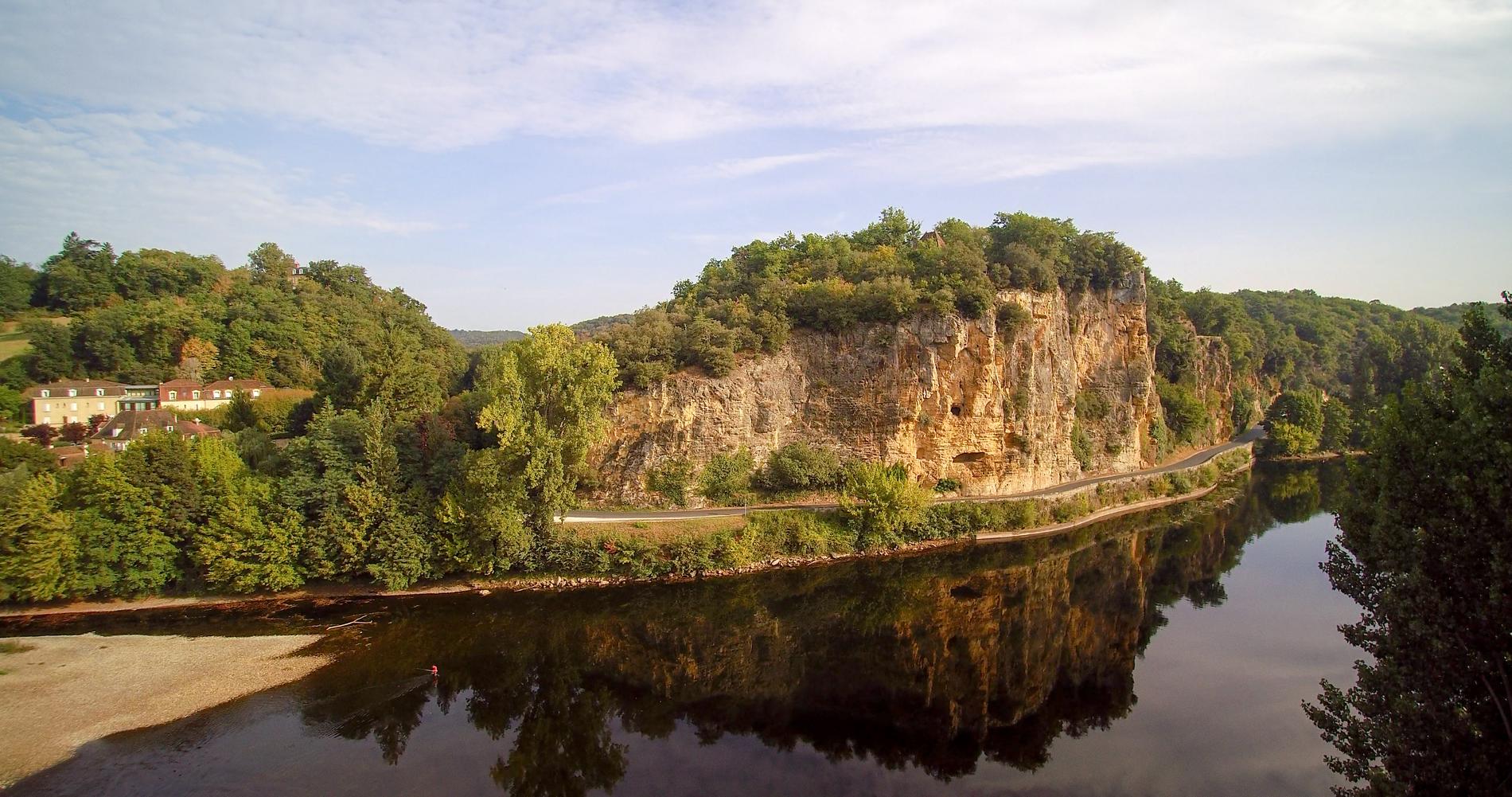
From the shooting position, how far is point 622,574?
1083 inches

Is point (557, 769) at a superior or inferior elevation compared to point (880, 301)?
inferior

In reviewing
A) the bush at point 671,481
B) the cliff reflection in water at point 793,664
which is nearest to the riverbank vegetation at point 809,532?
the cliff reflection in water at point 793,664

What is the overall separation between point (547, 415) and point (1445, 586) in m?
24.2

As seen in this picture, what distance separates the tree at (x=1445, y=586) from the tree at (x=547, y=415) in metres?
21.7

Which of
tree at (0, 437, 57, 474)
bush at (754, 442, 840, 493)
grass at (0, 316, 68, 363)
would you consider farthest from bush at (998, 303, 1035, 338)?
grass at (0, 316, 68, 363)

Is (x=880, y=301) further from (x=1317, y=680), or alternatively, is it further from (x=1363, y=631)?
(x=1363, y=631)

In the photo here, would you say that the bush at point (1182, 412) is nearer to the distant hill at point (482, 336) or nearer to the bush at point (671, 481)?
the bush at point (671, 481)

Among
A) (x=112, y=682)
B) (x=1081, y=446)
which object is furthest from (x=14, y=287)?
(x=1081, y=446)

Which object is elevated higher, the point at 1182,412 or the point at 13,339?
the point at 13,339

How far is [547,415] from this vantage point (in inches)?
1045

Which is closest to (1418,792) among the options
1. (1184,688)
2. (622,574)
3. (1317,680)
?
(1184,688)

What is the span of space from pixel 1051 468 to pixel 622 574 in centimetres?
2470

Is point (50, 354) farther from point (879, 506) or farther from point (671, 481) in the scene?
point (879, 506)

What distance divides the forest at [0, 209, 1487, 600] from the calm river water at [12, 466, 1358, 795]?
2412 millimetres
